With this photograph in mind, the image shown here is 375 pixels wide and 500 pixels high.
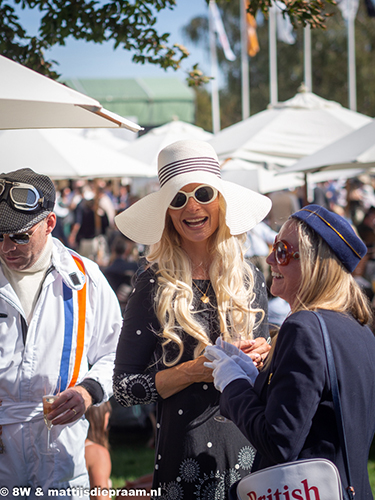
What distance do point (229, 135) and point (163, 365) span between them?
681cm

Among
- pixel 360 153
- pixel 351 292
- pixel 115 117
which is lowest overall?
pixel 351 292

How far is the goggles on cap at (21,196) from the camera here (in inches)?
91.8

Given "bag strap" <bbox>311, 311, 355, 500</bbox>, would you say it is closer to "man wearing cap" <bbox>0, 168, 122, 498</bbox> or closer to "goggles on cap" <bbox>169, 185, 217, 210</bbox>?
"goggles on cap" <bbox>169, 185, 217, 210</bbox>

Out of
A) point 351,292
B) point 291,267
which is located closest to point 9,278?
point 291,267

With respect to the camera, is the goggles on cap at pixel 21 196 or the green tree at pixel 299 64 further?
the green tree at pixel 299 64

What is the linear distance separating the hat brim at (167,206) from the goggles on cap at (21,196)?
37 centimetres

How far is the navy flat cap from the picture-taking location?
68.4 inches

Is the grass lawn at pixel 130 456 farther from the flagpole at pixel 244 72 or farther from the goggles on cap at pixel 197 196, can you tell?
the flagpole at pixel 244 72

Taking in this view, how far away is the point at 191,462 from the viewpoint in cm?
206

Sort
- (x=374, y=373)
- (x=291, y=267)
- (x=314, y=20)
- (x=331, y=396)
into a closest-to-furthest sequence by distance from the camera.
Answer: (x=331, y=396), (x=374, y=373), (x=291, y=267), (x=314, y=20)

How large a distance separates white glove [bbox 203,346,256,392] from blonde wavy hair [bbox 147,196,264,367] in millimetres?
228

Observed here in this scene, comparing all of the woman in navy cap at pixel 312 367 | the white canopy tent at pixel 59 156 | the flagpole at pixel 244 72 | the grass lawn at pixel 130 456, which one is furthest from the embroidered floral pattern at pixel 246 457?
the flagpole at pixel 244 72

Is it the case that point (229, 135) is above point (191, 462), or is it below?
above

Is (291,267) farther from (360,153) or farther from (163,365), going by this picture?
(360,153)
